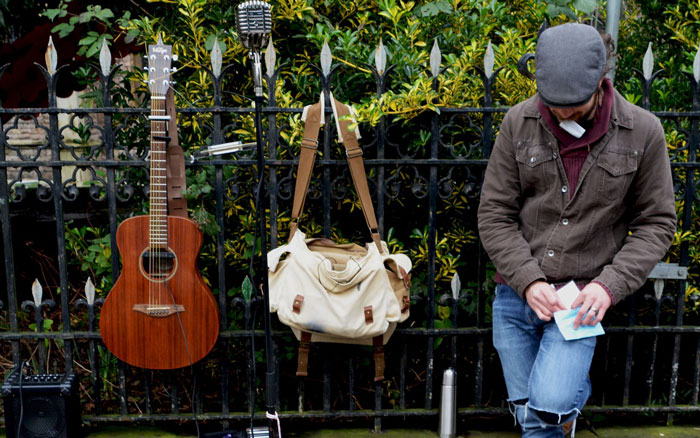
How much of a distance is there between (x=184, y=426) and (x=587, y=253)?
2.45 metres

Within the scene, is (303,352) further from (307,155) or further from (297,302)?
(307,155)

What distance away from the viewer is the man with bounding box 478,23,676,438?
263 centimetres

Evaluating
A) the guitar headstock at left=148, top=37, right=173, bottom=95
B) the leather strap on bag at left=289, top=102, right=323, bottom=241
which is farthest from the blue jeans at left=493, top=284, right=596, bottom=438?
the guitar headstock at left=148, top=37, right=173, bottom=95

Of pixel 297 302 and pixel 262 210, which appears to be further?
pixel 297 302

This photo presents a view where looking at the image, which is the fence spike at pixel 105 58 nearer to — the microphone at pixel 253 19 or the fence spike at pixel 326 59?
the microphone at pixel 253 19

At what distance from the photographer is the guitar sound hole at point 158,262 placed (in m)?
3.15

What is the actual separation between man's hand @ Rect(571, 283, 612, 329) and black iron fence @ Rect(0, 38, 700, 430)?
0.88 metres

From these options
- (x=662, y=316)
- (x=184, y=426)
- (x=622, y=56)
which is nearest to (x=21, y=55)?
(x=184, y=426)

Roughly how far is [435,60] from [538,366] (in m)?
1.52

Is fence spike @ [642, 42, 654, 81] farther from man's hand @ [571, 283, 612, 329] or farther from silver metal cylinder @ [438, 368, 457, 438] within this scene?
silver metal cylinder @ [438, 368, 457, 438]

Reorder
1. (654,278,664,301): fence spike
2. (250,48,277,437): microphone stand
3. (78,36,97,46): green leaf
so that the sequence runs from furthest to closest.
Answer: (78,36,97,46): green leaf, (654,278,664,301): fence spike, (250,48,277,437): microphone stand

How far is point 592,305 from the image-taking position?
103 inches

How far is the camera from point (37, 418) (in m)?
3.22

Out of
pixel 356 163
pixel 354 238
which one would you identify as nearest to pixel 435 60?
pixel 356 163
